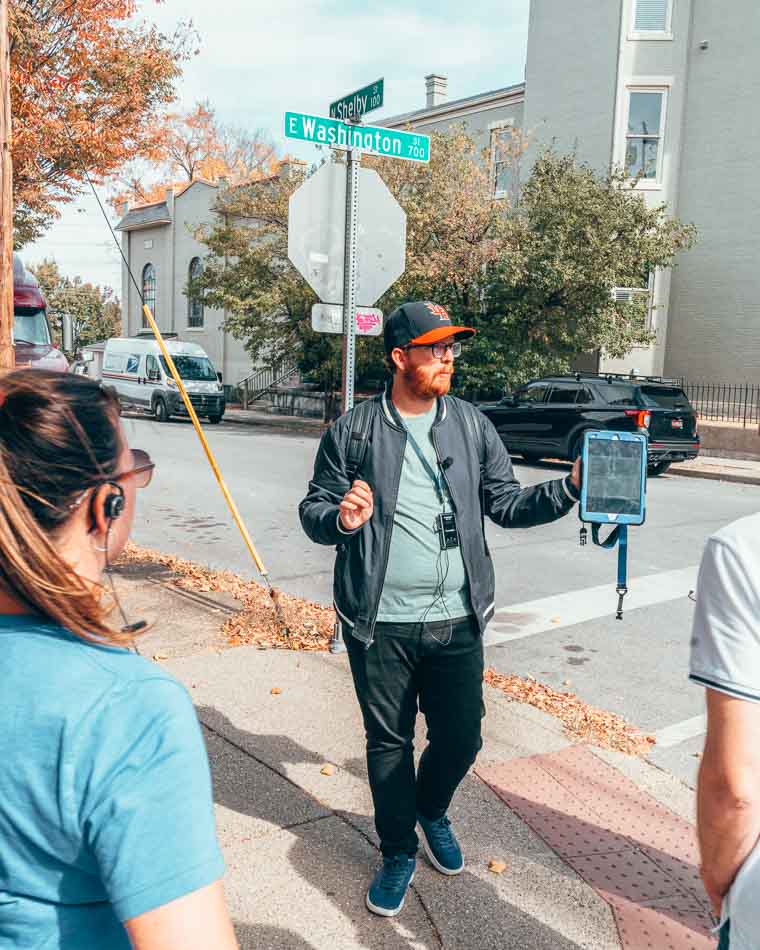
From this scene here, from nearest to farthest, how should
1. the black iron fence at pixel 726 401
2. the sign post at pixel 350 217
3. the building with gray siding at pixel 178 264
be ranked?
the sign post at pixel 350 217
the black iron fence at pixel 726 401
the building with gray siding at pixel 178 264

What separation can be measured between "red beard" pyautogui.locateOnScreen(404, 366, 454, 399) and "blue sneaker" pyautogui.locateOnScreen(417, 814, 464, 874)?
4.89ft

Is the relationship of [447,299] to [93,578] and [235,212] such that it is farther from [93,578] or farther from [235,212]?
[93,578]

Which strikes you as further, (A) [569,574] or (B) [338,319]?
(A) [569,574]

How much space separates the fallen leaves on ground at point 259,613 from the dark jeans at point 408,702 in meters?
2.63

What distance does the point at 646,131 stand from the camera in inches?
938

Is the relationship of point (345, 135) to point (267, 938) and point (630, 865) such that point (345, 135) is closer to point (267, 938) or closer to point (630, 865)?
point (630, 865)

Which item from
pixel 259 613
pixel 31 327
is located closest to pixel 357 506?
pixel 259 613

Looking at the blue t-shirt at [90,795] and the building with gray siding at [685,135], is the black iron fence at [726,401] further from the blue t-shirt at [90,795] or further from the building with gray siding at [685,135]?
the blue t-shirt at [90,795]

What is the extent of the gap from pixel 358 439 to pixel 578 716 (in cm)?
243

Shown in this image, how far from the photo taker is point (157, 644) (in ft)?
18.8

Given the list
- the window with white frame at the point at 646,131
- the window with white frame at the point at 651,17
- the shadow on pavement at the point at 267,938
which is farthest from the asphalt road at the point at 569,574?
the window with white frame at the point at 651,17

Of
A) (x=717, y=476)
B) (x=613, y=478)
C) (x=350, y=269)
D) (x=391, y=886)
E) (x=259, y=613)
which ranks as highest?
(x=350, y=269)

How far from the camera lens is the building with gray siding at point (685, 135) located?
74.4 ft

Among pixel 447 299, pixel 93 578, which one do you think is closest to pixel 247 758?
pixel 93 578
